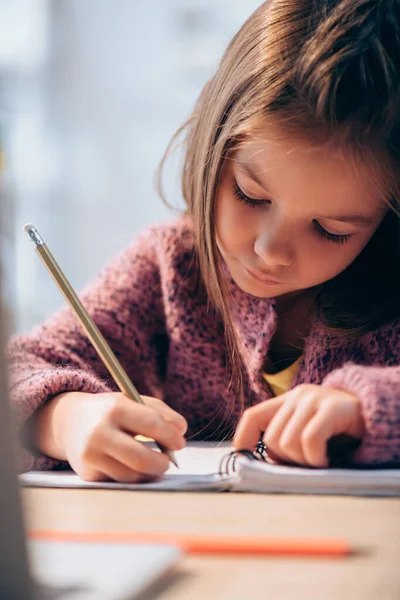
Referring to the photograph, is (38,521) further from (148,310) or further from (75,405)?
(148,310)

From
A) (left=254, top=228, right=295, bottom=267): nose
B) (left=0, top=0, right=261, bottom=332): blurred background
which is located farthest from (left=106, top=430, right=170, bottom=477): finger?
(left=0, top=0, right=261, bottom=332): blurred background

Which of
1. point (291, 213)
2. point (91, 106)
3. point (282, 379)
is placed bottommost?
point (282, 379)

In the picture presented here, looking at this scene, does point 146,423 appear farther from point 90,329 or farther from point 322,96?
point 322,96

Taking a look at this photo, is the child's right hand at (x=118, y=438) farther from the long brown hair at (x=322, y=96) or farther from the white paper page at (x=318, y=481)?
the long brown hair at (x=322, y=96)

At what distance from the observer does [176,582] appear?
197 mm

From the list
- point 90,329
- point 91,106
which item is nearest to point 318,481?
point 90,329

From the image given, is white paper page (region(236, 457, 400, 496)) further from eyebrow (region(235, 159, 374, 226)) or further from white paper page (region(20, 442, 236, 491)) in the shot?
eyebrow (region(235, 159, 374, 226))

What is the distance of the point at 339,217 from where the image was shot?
0.39 metres

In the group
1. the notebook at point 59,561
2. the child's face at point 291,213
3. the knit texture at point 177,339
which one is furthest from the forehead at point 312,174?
the notebook at point 59,561

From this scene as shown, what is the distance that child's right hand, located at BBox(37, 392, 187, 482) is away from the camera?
311 mm

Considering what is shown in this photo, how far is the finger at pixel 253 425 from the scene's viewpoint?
13.3 inches

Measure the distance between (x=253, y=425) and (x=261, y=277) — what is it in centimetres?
11

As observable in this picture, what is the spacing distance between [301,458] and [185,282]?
0.76ft

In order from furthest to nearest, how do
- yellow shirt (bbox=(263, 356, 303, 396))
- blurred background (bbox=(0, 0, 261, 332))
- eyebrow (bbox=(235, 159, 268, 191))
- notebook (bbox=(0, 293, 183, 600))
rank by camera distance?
blurred background (bbox=(0, 0, 261, 332)) → yellow shirt (bbox=(263, 356, 303, 396)) → eyebrow (bbox=(235, 159, 268, 191)) → notebook (bbox=(0, 293, 183, 600))
